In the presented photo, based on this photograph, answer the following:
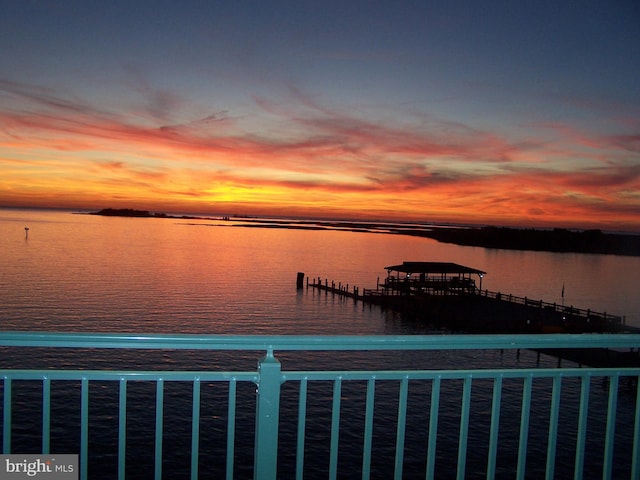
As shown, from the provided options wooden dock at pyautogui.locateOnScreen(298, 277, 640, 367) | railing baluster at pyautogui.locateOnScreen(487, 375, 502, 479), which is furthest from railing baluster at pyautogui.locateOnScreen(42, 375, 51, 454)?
wooden dock at pyautogui.locateOnScreen(298, 277, 640, 367)

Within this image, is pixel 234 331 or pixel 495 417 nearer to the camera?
pixel 495 417


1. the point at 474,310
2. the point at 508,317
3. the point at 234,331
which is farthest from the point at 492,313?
the point at 234,331

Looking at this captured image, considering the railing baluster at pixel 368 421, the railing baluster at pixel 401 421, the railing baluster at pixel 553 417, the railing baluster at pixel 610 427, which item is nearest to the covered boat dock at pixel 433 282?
the railing baluster at pixel 610 427

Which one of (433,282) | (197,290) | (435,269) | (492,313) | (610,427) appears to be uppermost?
(610,427)

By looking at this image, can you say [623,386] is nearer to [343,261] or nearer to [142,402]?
[142,402]

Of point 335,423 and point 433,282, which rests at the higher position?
point 335,423

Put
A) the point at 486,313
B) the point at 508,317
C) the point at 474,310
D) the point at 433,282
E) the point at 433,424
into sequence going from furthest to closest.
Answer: the point at 433,282, the point at 474,310, the point at 486,313, the point at 508,317, the point at 433,424

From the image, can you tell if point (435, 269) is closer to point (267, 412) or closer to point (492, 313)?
point (492, 313)

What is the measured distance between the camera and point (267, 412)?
8.19ft

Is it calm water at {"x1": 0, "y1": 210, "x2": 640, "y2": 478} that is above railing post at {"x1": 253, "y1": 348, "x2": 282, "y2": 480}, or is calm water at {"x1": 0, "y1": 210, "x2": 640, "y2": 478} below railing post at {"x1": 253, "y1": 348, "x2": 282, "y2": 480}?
below

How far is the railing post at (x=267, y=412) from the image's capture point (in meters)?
2.49

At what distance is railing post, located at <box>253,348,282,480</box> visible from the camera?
2486mm

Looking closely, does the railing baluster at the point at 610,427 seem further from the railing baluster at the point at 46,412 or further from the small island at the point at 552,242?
the small island at the point at 552,242

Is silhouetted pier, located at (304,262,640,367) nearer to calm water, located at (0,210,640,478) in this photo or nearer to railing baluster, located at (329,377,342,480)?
calm water, located at (0,210,640,478)
